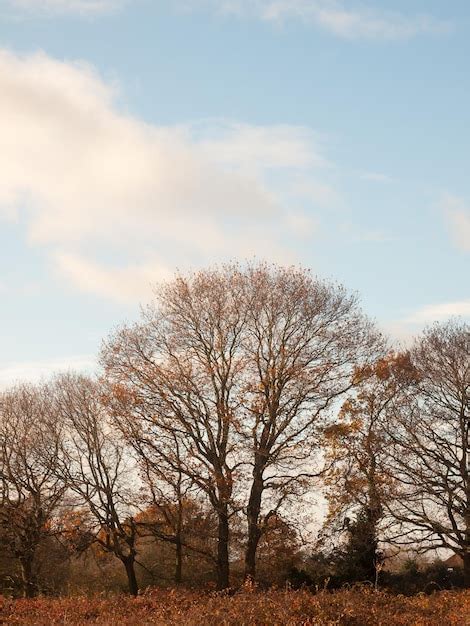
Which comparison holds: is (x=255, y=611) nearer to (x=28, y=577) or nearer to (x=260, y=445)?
(x=260, y=445)

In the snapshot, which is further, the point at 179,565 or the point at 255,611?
the point at 179,565

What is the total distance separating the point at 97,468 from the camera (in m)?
36.3

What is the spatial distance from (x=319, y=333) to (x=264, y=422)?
466 cm

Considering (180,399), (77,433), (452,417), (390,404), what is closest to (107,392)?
(180,399)

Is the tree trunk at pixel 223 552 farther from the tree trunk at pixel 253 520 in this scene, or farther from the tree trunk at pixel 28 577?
the tree trunk at pixel 28 577

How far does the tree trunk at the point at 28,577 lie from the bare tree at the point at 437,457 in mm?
19249

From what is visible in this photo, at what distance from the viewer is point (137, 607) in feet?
51.5

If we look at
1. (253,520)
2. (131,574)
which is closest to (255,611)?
(253,520)

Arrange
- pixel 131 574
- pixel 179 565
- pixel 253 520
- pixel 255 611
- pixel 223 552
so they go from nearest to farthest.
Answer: pixel 255 611 → pixel 253 520 → pixel 223 552 → pixel 131 574 → pixel 179 565

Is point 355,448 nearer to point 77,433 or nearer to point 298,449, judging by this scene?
point 298,449

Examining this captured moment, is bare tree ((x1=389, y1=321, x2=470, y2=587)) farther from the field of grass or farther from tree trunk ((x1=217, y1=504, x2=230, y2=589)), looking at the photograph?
the field of grass

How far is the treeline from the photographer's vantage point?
97.8 ft

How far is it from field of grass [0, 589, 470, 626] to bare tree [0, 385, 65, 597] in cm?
2167

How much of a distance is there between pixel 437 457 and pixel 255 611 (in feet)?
70.8
